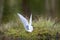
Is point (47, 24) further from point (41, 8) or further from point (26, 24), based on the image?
point (41, 8)

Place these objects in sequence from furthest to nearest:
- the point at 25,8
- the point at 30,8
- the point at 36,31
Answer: the point at 30,8 < the point at 25,8 < the point at 36,31

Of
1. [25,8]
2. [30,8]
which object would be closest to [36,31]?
[25,8]

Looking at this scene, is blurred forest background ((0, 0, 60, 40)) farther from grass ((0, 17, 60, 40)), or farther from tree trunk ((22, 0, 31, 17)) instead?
grass ((0, 17, 60, 40))

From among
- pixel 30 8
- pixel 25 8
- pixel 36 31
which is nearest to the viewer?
pixel 36 31

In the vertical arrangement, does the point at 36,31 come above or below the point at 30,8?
below

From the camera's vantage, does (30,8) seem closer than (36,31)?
No

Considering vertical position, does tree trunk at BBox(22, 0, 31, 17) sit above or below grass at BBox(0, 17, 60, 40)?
above

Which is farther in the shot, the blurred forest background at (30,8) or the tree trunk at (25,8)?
the tree trunk at (25,8)

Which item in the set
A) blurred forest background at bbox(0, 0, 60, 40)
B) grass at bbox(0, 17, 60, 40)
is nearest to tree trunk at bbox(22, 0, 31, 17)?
blurred forest background at bbox(0, 0, 60, 40)

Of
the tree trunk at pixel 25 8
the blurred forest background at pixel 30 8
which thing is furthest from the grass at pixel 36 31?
the tree trunk at pixel 25 8

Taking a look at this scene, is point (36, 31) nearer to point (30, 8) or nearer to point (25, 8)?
point (25, 8)

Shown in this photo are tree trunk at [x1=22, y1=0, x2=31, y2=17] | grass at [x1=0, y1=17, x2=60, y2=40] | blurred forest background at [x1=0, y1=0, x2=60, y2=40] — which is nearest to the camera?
grass at [x1=0, y1=17, x2=60, y2=40]

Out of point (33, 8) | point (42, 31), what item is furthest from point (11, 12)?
point (42, 31)

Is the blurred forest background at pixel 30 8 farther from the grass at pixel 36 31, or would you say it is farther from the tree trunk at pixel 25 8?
the grass at pixel 36 31
